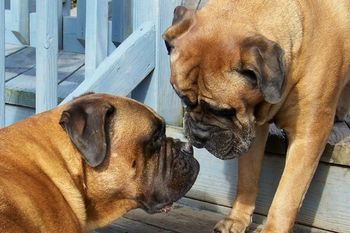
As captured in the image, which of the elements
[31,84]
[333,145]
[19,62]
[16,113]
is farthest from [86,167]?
[19,62]

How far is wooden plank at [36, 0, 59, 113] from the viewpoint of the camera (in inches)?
149

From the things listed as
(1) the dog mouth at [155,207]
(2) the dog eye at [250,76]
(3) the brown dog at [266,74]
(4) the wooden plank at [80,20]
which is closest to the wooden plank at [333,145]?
(3) the brown dog at [266,74]

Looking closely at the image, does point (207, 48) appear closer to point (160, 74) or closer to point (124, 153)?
point (124, 153)

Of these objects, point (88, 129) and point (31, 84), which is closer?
point (88, 129)

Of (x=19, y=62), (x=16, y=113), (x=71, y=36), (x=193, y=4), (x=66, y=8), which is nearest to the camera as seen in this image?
(x=16, y=113)

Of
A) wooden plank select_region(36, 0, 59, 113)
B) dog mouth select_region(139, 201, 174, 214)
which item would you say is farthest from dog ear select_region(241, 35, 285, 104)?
wooden plank select_region(36, 0, 59, 113)

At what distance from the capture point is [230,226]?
3.54 meters

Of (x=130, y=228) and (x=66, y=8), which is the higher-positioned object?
(x=66, y=8)

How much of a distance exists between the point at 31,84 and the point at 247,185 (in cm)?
162

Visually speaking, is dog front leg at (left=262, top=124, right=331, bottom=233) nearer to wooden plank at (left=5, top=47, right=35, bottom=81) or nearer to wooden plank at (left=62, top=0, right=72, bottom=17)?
wooden plank at (left=5, top=47, right=35, bottom=81)

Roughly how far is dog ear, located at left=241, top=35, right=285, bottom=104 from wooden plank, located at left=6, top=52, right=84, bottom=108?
1.65 m

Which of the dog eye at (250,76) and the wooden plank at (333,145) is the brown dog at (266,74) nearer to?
the dog eye at (250,76)

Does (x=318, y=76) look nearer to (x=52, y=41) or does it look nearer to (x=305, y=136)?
(x=305, y=136)

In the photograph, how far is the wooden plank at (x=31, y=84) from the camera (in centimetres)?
436
